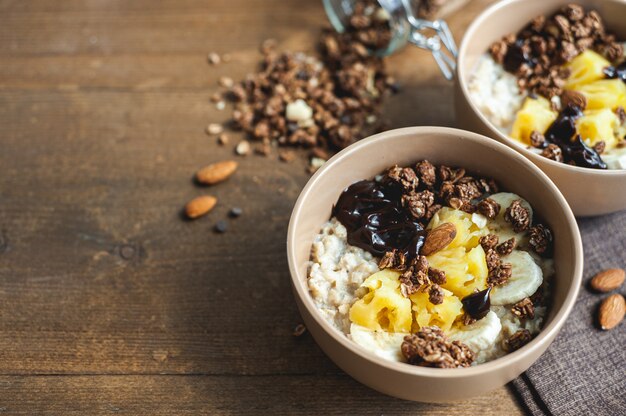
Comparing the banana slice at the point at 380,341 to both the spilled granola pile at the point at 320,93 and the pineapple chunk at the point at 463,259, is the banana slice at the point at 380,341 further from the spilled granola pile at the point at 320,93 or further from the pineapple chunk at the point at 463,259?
the spilled granola pile at the point at 320,93

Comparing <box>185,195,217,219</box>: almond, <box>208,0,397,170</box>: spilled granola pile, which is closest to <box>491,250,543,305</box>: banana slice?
<box>208,0,397,170</box>: spilled granola pile

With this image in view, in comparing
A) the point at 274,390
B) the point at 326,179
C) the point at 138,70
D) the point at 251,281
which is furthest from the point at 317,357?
the point at 138,70

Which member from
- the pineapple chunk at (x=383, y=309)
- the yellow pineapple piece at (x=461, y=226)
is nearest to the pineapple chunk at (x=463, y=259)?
the yellow pineapple piece at (x=461, y=226)

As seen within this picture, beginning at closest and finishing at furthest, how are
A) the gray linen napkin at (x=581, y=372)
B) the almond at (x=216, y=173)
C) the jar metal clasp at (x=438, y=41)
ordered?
the gray linen napkin at (x=581, y=372), the almond at (x=216, y=173), the jar metal clasp at (x=438, y=41)

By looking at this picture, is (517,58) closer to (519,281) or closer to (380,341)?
(519,281)

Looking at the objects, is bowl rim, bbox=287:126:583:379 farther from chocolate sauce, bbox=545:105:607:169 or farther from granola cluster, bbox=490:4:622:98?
granola cluster, bbox=490:4:622:98

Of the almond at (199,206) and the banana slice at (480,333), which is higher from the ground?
the banana slice at (480,333)
